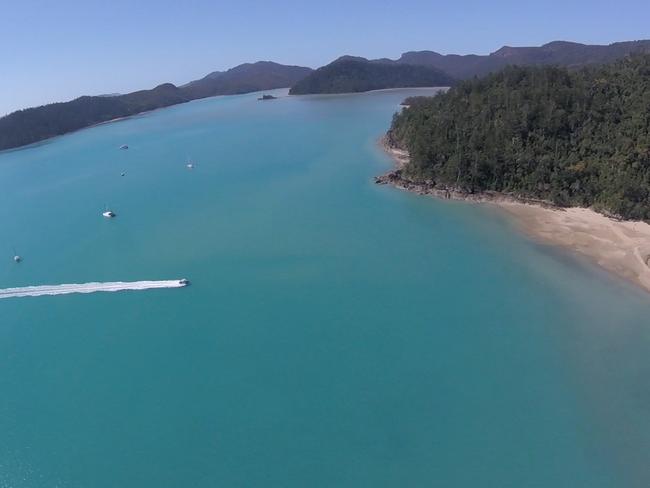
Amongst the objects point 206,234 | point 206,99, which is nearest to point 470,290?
point 206,234

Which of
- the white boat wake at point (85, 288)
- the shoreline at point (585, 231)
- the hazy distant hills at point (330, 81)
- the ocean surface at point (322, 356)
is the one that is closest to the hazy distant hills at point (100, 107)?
the hazy distant hills at point (330, 81)

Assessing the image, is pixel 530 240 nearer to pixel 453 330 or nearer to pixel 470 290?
pixel 470 290

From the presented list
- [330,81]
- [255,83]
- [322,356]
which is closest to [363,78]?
[330,81]

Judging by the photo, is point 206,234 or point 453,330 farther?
point 206,234

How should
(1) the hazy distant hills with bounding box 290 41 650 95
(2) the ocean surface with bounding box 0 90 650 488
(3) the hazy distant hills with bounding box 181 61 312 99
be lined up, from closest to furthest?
(2) the ocean surface with bounding box 0 90 650 488
(1) the hazy distant hills with bounding box 290 41 650 95
(3) the hazy distant hills with bounding box 181 61 312 99

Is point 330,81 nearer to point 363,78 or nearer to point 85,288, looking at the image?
point 363,78

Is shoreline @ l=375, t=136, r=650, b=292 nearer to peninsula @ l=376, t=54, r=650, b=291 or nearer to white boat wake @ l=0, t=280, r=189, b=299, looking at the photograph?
peninsula @ l=376, t=54, r=650, b=291

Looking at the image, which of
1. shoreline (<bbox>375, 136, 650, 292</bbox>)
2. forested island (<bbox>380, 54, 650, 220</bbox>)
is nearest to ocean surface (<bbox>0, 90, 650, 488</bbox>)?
shoreline (<bbox>375, 136, 650, 292</bbox>)
